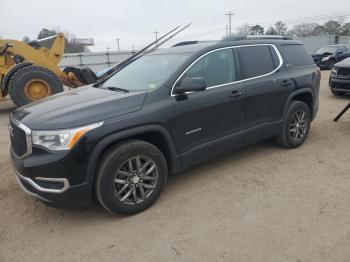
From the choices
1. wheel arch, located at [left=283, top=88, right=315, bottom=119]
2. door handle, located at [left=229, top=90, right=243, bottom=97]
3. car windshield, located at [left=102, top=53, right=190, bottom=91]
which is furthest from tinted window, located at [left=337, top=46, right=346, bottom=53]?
car windshield, located at [left=102, top=53, right=190, bottom=91]

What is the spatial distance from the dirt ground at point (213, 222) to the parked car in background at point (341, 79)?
219 inches

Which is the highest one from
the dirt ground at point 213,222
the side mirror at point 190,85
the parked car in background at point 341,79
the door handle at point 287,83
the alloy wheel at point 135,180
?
the side mirror at point 190,85

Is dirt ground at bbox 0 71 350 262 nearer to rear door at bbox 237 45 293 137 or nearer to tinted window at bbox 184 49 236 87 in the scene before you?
rear door at bbox 237 45 293 137

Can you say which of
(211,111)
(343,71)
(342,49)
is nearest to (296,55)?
(211,111)

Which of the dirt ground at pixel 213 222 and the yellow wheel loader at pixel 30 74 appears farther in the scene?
the yellow wheel loader at pixel 30 74

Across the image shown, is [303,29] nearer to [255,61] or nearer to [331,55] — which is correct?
[331,55]

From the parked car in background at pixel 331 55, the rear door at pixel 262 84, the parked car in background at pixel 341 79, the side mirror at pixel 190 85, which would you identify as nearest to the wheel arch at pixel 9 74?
the rear door at pixel 262 84

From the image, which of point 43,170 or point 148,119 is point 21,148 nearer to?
point 43,170

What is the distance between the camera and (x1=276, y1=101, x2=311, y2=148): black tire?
542 cm

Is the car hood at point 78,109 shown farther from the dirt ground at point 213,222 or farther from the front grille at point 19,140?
the dirt ground at point 213,222

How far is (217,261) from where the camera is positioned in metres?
2.95

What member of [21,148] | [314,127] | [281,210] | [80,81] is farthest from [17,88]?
[281,210]

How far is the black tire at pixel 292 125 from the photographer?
5423 mm

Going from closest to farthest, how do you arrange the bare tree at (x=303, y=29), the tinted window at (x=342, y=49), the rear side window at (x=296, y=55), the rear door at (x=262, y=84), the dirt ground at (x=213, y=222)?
the dirt ground at (x=213, y=222) < the rear door at (x=262, y=84) < the rear side window at (x=296, y=55) < the tinted window at (x=342, y=49) < the bare tree at (x=303, y=29)
